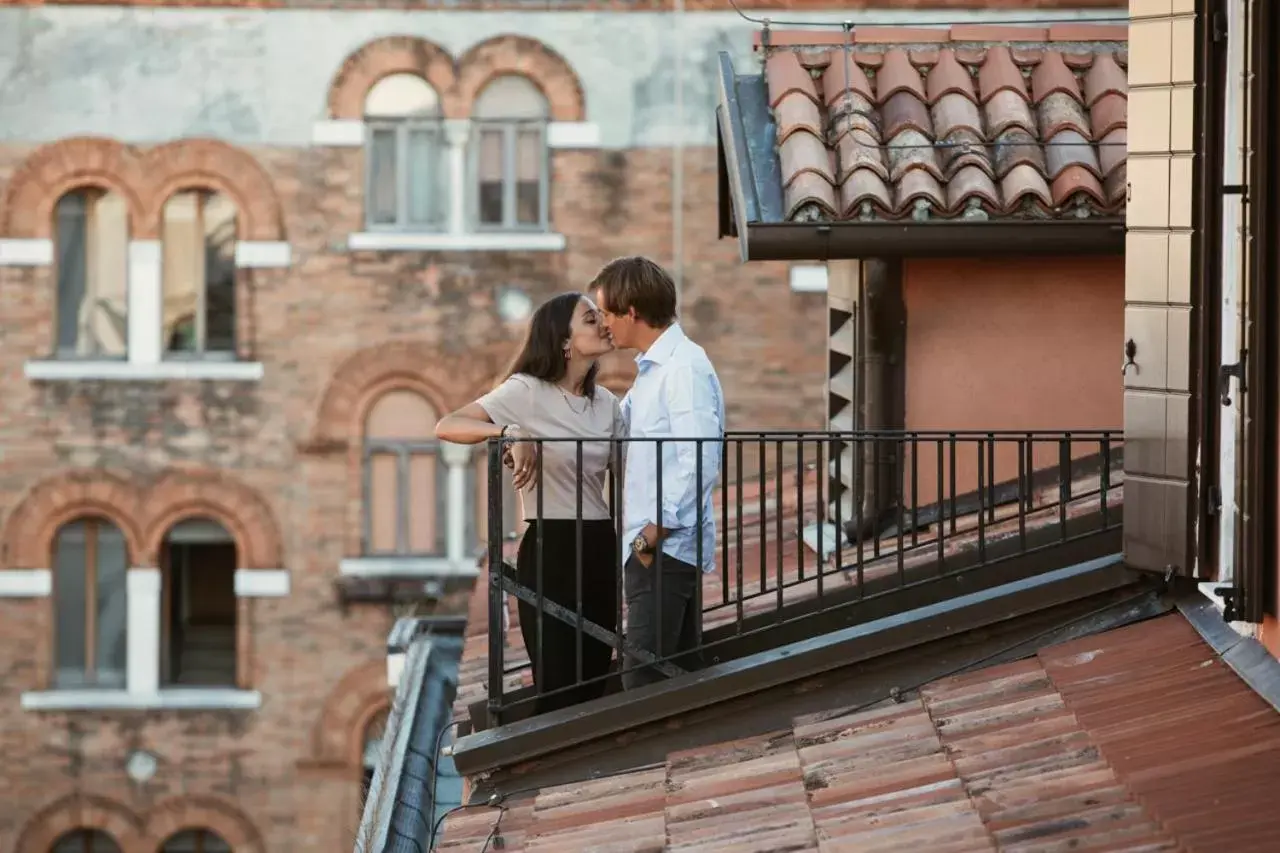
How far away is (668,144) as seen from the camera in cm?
2277

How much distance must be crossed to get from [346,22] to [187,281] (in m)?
3.41

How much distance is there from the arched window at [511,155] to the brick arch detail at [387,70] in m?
0.45

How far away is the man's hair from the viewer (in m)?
6.78

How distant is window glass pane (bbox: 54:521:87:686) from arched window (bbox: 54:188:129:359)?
2.02 m

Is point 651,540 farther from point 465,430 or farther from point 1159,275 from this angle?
point 1159,275

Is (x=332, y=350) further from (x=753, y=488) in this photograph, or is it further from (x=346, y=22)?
(x=753, y=488)

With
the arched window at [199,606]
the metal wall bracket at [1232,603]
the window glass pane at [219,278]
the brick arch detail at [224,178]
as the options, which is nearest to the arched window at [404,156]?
the brick arch detail at [224,178]

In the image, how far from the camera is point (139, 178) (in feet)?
75.2

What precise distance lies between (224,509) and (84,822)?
3.80 m

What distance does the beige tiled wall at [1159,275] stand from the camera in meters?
5.91

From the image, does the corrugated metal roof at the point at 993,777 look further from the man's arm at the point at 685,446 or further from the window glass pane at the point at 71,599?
the window glass pane at the point at 71,599

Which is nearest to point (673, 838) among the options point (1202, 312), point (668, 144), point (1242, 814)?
point (1242, 814)

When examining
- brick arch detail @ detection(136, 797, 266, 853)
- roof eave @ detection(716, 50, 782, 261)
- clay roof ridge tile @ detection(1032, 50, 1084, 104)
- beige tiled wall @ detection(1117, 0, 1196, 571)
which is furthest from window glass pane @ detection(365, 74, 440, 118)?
beige tiled wall @ detection(1117, 0, 1196, 571)

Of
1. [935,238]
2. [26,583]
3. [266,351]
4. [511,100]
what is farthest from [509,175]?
[935,238]
